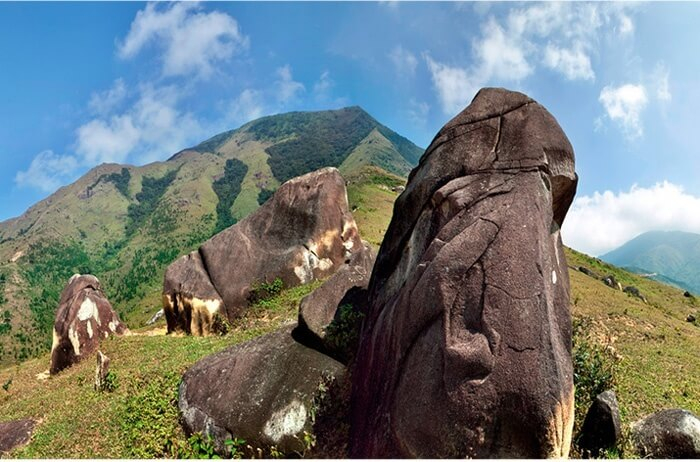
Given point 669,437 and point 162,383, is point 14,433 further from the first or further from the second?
point 669,437

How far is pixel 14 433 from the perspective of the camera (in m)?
13.4

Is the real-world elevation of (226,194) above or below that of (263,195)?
above

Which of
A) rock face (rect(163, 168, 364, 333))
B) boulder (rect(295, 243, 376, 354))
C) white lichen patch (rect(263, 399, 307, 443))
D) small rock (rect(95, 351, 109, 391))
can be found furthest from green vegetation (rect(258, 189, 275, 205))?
white lichen patch (rect(263, 399, 307, 443))

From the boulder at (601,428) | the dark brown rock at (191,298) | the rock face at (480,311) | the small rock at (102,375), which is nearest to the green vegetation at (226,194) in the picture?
the dark brown rock at (191,298)

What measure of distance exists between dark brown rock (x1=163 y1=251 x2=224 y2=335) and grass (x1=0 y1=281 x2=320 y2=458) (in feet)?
6.28

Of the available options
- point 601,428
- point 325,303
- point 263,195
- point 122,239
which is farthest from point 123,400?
point 263,195

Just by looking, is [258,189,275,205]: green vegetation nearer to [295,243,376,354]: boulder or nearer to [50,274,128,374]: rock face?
[50,274,128,374]: rock face

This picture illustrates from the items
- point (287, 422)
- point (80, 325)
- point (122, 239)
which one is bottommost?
point (287, 422)

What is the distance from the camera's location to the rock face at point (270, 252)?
906 inches

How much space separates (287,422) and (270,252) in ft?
46.6

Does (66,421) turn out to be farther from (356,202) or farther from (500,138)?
(356,202)

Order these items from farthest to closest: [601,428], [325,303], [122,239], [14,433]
Result: 1. [122,239]
2. [14,433]
3. [325,303]
4. [601,428]

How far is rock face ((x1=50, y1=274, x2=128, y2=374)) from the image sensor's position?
805 inches

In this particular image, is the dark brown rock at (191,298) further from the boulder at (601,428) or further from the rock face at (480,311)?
the boulder at (601,428)
